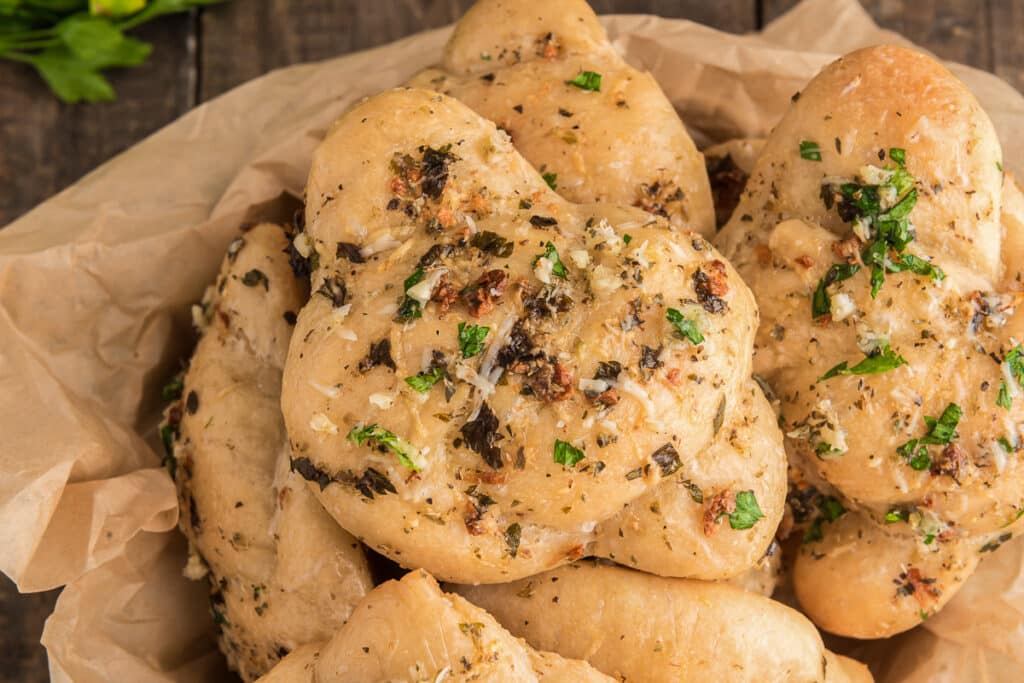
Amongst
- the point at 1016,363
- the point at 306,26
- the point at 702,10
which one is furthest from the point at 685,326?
the point at 306,26

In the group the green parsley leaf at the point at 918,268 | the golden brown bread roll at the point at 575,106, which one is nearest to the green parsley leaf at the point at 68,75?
the golden brown bread roll at the point at 575,106

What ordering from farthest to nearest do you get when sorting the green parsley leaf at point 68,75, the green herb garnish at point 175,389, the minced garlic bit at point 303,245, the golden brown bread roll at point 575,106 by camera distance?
the green parsley leaf at point 68,75 < the green herb garnish at point 175,389 < the golden brown bread roll at point 575,106 < the minced garlic bit at point 303,245

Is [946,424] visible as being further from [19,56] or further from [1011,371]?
[19,56]

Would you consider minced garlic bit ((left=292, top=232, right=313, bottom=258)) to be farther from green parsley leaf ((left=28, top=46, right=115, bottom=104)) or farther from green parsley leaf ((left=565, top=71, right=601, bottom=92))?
green parsley leaf ((left=28, top=46, right=115, bottom=104))

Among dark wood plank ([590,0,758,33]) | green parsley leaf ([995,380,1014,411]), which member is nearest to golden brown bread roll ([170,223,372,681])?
green parsley leaf ([995,380,1014,411])

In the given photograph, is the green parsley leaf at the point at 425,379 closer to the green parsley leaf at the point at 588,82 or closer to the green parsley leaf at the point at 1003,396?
the green parsley leaf at the point at 588,82
